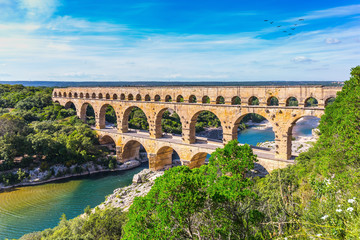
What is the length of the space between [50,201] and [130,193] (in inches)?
205

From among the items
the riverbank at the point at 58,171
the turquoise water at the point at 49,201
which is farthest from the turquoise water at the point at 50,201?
the riverbank at the point at 58,171

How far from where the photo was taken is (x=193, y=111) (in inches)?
763

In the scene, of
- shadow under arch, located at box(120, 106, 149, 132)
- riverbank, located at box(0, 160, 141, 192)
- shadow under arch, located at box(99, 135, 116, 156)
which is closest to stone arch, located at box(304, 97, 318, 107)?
shadow under arch, located at box(120, 106, 149, 132)

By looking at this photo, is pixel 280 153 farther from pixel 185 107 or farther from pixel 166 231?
pixel 166 231

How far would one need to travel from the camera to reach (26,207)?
16.9m

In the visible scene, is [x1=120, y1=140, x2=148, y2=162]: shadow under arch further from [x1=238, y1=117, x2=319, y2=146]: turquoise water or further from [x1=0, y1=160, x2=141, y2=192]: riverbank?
[x1=238, y1=117, x2=319, y2=146]: turquoise water

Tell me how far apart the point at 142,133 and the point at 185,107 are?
20.6ft

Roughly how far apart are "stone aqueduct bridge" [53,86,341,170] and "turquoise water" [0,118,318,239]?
11.7ft

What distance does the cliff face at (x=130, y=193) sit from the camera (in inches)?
649

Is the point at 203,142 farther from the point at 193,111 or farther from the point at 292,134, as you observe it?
the point at 292,134

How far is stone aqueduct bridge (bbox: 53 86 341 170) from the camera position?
1549 centimetres

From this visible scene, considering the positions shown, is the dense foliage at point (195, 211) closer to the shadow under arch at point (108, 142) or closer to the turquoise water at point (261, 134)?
the shadow under arch at point (108, 142)

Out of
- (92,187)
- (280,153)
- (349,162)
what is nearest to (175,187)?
(349,162)

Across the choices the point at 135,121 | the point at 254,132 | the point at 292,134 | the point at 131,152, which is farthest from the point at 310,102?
the point at 131,152
